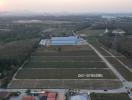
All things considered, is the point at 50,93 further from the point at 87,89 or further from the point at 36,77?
the point at 36,77

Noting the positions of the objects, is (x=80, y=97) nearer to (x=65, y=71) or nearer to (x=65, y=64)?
(x=65, y=71)

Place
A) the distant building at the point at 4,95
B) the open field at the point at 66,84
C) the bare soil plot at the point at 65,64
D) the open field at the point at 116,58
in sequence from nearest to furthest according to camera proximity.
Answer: the distant building at the point at 4,95 → the open field at the point at 66,84 → the open field at the point at 116,58 → the bare soil plot at the point at 65,64

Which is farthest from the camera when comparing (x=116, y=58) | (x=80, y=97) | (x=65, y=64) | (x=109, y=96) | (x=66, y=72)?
(x=116, y=58)

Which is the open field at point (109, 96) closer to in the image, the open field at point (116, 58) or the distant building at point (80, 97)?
the distant building at point (80, 97)

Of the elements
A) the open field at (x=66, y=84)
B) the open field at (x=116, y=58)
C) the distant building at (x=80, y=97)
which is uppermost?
the distant building at (x=80, y=97)

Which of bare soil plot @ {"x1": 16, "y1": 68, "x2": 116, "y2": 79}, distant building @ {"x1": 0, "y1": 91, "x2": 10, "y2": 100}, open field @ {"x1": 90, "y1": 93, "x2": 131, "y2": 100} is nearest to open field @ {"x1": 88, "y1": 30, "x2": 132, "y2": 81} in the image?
bare soil plot @ {"x1": 16, "y1": 68, "x2": 116, "y2": 79}

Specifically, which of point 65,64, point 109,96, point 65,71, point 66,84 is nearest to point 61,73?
point 65,71

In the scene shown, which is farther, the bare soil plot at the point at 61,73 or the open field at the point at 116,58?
the open field at the point at 116,58

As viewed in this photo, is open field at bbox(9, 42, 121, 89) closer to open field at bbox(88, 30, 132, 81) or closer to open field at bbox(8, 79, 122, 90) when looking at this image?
open field at bbox(8, 79, 122, 90)

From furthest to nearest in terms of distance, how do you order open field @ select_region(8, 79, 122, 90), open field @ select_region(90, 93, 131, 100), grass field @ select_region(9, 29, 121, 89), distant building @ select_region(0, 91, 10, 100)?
grass field @ select_region(9, 29, 121, 89)
open field @ select_region(8, 79, 122, 90)
distant building @ select_region(0, 91, 10, 100)
open field @ select_region(90, 93, 131, 100)

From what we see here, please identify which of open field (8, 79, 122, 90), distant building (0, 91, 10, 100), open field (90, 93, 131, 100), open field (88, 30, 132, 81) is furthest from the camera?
open field (88, 30, 132, 81)

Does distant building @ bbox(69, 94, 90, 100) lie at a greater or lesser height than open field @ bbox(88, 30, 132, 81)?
greater

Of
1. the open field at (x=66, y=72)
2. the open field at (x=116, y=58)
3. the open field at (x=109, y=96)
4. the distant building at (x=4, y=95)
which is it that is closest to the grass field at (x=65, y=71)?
the open field at (x=66, y=72)
